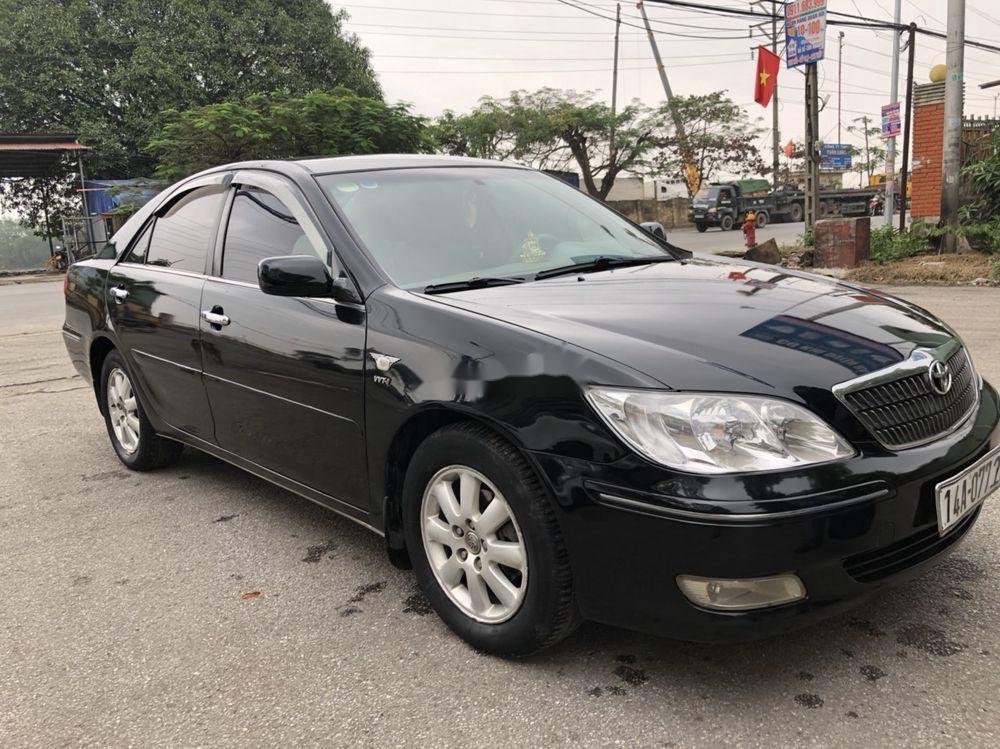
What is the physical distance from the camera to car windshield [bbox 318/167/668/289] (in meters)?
2.99

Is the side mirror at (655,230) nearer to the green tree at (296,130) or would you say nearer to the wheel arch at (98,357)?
the wheel arch at (98,357)

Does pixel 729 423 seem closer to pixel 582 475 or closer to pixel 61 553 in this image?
pixel 582 475

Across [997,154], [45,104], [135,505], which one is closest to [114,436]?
[135,505]

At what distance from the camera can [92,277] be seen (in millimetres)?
4633

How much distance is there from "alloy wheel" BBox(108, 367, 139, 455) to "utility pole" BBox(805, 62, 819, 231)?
1258 centimetres

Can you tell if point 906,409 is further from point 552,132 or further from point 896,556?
point 552,132

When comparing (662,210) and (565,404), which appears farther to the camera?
(662,210)

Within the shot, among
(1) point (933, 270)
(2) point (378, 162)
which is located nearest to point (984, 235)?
(1) point (933, 270)

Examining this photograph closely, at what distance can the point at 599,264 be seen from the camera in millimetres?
3209

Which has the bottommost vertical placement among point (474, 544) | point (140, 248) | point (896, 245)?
point (474, 544)

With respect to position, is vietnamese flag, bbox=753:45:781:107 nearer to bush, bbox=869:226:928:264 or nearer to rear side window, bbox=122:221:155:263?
bush, bbox=869:226:928:264

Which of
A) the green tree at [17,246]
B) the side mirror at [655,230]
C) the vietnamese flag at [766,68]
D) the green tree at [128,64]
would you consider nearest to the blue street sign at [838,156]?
the green tree at [128,64]

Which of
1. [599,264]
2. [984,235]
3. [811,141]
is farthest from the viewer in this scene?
[811,141]

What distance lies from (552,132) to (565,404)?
38090 mm
